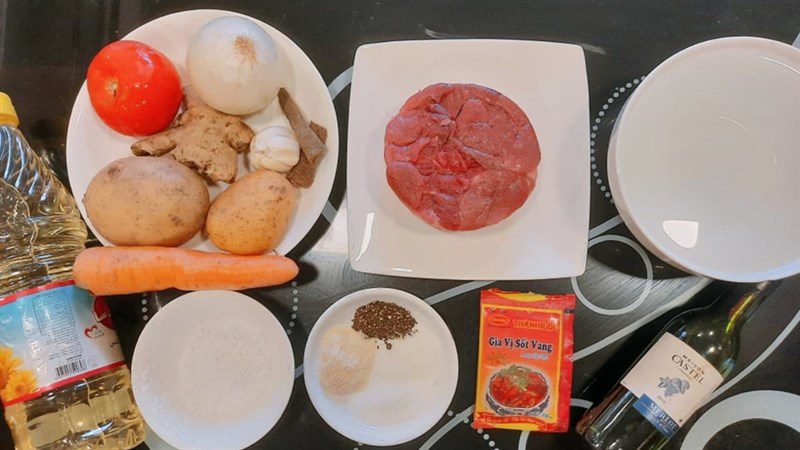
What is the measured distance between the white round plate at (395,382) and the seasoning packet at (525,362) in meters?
0.10

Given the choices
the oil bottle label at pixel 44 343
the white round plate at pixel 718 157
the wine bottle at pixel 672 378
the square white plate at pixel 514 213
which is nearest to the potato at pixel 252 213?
the square white plate at pixel 514 213

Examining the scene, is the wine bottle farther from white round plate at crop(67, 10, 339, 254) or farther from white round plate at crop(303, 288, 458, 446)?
white round plate at crop(67, 10, 339, 254)

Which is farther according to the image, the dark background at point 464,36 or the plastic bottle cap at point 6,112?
the dark background at point 464,36

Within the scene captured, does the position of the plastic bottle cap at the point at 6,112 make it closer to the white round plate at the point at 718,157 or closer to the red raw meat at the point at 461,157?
the red raw meat at the point at 461,157

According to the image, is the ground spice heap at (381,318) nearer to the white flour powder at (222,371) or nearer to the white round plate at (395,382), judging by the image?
the white round plate at (395,382)

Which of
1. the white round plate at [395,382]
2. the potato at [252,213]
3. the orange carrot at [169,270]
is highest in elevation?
the potato at [252,213]

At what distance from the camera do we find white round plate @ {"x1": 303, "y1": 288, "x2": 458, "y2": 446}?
1.12 m

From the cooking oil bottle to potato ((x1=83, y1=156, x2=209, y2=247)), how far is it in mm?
149

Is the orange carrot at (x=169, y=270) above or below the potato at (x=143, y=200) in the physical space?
below

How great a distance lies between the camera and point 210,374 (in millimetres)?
1137

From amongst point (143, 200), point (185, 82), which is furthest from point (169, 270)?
point (185, 82)

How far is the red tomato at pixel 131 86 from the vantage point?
1052 millimetres

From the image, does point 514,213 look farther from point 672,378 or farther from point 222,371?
point 222,371

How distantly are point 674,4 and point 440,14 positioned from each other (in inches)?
19.9
